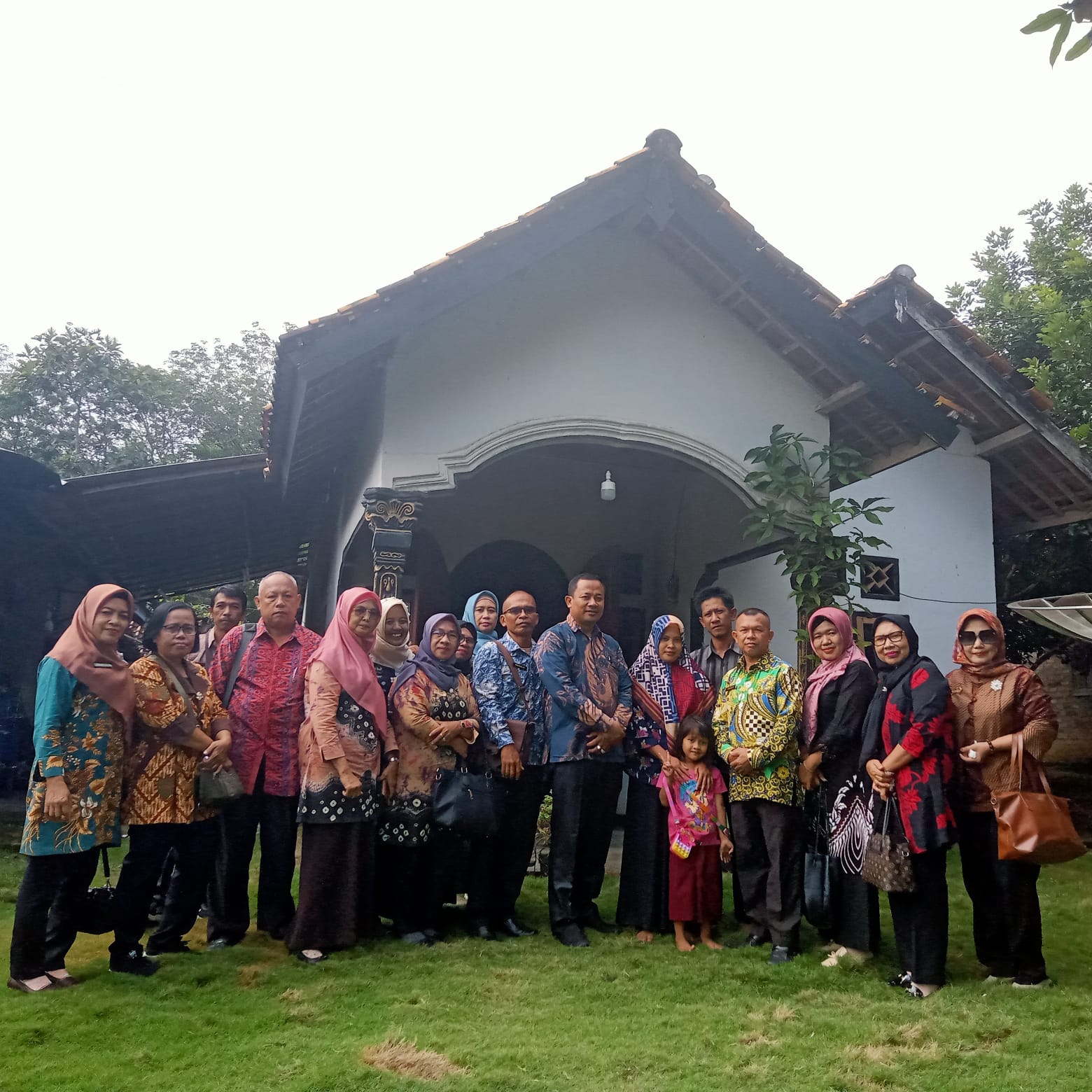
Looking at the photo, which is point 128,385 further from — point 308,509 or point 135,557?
point 308,509

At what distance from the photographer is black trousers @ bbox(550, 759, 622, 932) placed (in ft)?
14.1

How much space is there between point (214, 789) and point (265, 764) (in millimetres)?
343

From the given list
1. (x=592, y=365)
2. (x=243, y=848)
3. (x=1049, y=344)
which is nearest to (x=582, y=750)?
(x=243, y=848)

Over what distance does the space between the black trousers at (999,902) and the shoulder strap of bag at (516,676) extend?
193 cm

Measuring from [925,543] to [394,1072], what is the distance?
22.3ft

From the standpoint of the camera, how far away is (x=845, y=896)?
4121 millimetres

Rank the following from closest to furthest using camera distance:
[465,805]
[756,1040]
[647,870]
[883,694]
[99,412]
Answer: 1. [756,1040]
2. [883,694]
3. [465,805]
4. [647,870]
5. [99,412]

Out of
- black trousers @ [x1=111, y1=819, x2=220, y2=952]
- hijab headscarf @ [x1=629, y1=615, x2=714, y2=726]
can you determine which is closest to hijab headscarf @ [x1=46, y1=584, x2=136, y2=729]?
black trousers @ [x1=111, y1=819, x2=220, y2=952]

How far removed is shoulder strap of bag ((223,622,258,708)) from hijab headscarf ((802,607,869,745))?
8.35 ft

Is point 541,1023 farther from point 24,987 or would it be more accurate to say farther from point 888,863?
point 24,987

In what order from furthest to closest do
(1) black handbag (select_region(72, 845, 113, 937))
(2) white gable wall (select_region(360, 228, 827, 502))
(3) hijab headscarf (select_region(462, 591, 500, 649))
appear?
(2) white gable wall (select_region(360, 228, 827, 502)) → (3) hijab headscarf (select_region(462, 591, 500, 649)) → (1) black handbag (select_region(72, 845, 113, 937))

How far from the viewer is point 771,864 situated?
408cm

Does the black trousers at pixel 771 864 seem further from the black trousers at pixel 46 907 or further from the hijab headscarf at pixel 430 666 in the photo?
the black trousers at pixel 46 907

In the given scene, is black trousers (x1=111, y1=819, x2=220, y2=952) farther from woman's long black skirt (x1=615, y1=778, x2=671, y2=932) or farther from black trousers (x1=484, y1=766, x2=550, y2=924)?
woman's long black skirt (x1=615, y1=778, x2=671, y2=932)
